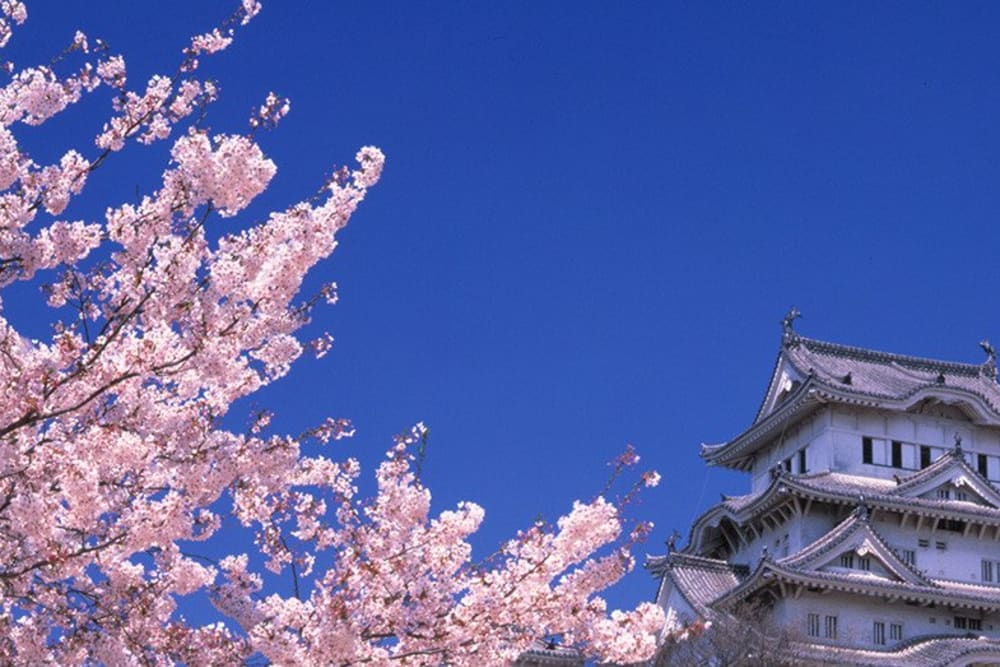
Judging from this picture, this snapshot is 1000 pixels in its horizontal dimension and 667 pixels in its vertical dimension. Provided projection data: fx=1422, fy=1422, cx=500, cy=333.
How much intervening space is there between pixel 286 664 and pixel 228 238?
12.0 feet

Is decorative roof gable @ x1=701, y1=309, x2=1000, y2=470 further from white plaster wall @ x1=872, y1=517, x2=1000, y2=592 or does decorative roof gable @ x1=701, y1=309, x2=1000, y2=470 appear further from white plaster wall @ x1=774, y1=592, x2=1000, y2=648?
white plaster wall @ x1=774, y1=592, x2=1000, y2=648

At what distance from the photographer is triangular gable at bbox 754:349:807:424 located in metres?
50.5

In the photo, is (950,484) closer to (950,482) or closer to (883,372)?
(950,482)

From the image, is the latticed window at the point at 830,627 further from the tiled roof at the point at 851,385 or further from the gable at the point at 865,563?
the tiled roof at the point at 851,385

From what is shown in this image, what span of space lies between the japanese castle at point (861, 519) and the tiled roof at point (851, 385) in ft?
0.22

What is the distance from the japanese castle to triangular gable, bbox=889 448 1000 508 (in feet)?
0.15

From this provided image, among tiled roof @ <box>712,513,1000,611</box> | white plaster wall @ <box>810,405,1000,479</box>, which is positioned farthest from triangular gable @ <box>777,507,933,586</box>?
white plaster wall @ <box>810,405,1000,479</box>

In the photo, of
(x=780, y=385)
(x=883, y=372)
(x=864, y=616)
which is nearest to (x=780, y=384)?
(x=780, y=385)

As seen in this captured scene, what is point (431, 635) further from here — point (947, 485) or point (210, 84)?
point (947, 485)

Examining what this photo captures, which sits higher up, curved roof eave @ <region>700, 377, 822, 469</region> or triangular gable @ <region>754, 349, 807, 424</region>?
triangular gable @ <region>754, 349, 807, 424</region>

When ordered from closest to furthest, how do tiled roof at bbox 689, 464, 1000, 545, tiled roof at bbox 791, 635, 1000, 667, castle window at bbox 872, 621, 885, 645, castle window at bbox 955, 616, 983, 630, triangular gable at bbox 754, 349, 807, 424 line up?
tiled roof at bbox 791, 635, 1000, 667, castle window at bbox 872, 621, 885, 645, castle window at bbox 955, 616, 983, 630, tiled roof at bbox 689, 464, 1000, 545, triangular gable at bbox 754, 349, 807, 424

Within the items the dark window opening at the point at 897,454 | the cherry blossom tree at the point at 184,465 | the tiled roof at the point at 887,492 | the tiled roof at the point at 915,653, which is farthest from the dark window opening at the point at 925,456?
the cherry blossom tree at the point at 184,465

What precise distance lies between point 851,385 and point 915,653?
10124 millimetres

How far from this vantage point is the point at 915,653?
41.9m
